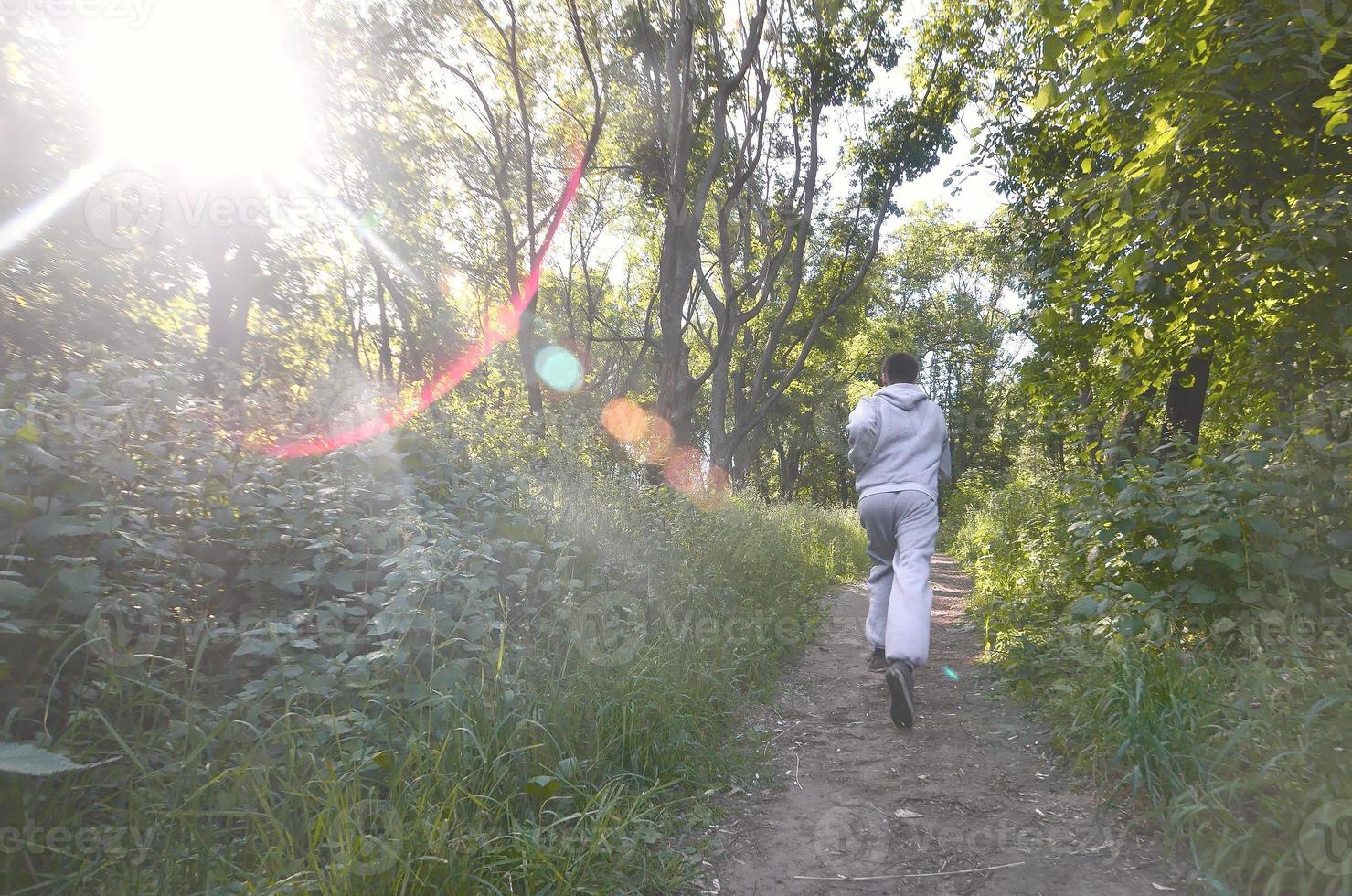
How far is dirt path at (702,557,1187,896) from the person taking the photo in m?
2.31

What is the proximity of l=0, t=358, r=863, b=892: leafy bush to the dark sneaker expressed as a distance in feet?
3.02

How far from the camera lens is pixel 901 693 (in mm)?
3699

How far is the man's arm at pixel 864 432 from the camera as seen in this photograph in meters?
4.22

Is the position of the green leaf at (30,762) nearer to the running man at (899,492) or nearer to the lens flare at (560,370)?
the running man at (899,492)

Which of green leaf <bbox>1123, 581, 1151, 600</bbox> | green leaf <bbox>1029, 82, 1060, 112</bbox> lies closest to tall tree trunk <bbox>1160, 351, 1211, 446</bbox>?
green leaf <bbox>1123, 581, 1151, 600</bbox>

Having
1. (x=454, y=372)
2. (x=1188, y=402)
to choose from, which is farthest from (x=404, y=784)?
(x=454, y=372)

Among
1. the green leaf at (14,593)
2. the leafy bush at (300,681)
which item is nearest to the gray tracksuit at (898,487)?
the leafy bush at (300,681)

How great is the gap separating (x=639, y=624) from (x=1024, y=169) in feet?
27.1

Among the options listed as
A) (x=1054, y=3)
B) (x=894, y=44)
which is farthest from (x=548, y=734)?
(x=894, y=44)

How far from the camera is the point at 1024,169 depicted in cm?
871

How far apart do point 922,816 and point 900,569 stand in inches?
58.8

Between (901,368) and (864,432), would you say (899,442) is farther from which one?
(901,368)

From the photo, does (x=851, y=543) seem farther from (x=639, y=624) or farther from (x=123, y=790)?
(x=123, y=790)

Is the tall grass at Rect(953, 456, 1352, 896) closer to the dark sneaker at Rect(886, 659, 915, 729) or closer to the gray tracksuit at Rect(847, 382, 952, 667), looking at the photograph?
the dark sneaker at Rect(886, 659, 915, 729)
